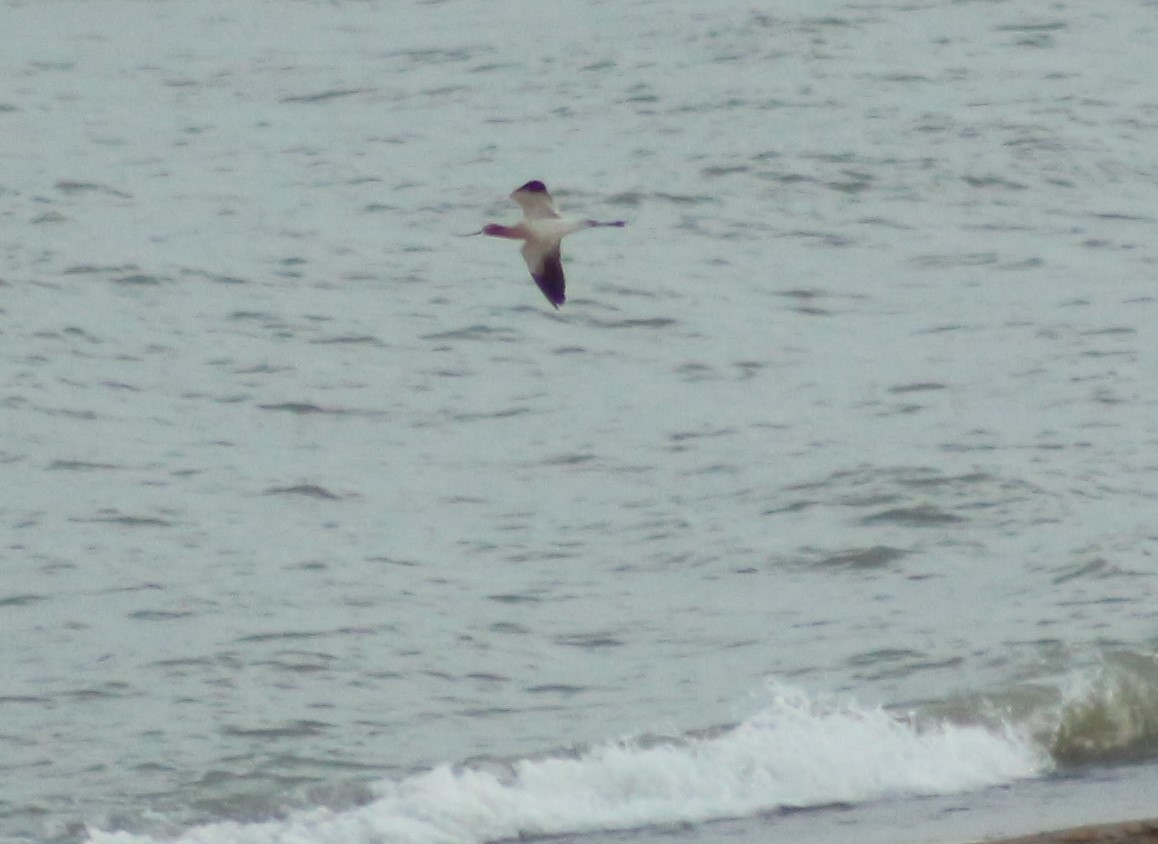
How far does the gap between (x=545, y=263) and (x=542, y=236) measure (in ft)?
0.29

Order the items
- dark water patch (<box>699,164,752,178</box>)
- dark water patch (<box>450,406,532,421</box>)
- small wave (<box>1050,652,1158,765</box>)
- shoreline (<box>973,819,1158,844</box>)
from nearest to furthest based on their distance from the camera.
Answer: shoreline (<box>973,819,1158,844</box>) → small wave (<box>1050,652,1158,765</box>) → dark water patch (<box>450,406,532,421</box>) → dark water patch (<box>699,164,752,178</box>)

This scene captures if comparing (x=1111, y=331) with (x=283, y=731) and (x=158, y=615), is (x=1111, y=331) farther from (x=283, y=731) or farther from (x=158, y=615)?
(x=283, y=731)

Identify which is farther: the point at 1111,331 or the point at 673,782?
the point at 1111,331

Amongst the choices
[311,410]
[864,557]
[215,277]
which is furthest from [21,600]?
[215,277]

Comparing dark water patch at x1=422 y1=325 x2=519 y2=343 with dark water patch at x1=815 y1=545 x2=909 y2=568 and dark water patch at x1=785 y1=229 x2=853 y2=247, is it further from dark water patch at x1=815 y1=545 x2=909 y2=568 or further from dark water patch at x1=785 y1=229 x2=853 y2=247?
dark water patch at x1=815 y1=545 x2=909 y2=568

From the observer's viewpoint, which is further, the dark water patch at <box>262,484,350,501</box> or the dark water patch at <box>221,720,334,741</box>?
the dark water patch at <box>262,484,350,501</box>

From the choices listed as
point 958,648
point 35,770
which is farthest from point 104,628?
point 958,648

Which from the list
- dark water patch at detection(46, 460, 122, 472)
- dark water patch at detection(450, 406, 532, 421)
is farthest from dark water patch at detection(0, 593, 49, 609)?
dark water patch at detection(450, 406, 532, 421)

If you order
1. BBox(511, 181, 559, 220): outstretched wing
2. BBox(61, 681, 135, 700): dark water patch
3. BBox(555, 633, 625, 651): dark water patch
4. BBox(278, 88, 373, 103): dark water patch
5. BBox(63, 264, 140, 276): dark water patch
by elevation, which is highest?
BBox(511, 181, 559, 220): outstretched wing

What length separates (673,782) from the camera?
779cm

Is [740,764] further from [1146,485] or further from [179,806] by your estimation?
[1146,485]

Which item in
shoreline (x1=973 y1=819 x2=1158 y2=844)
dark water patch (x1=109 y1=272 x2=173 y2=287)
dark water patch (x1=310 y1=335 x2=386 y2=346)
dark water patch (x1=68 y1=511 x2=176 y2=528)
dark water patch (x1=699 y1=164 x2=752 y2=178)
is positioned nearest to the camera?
shoreline (x1=973 y1=819 x2=1158 y2=844)

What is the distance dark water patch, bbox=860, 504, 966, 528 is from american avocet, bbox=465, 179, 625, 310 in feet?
8.93

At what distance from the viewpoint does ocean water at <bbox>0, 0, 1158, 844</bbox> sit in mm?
8133
